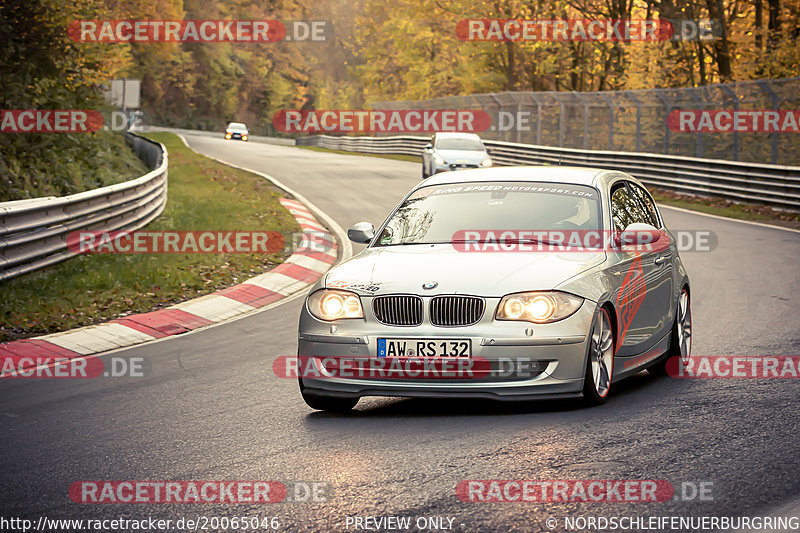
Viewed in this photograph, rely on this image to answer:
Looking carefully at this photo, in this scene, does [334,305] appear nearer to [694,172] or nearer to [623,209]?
[623,209]

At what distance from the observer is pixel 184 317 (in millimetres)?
11930

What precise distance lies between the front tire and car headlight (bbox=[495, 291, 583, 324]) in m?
0.24

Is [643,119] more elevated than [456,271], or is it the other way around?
[643,119]

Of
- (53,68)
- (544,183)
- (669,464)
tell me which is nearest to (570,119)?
(53,68)

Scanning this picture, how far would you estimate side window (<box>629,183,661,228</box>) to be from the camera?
346 inches

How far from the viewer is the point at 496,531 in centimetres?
447

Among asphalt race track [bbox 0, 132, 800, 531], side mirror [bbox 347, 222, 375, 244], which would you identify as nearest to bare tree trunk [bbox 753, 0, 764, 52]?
asphalt race track [bbox 0, 132, 800, 531]

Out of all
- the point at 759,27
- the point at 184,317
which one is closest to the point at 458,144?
the point at 759,27

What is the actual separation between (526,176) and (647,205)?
1416mm

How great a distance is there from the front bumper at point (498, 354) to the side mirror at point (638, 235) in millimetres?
1047

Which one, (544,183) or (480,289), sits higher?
(544,183)

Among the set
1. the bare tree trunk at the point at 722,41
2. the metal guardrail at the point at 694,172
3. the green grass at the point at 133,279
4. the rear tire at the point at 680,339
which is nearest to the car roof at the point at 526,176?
the rear tire at the point at 680,339

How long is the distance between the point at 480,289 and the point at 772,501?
2.26 m

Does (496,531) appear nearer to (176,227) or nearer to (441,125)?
(176,227)
